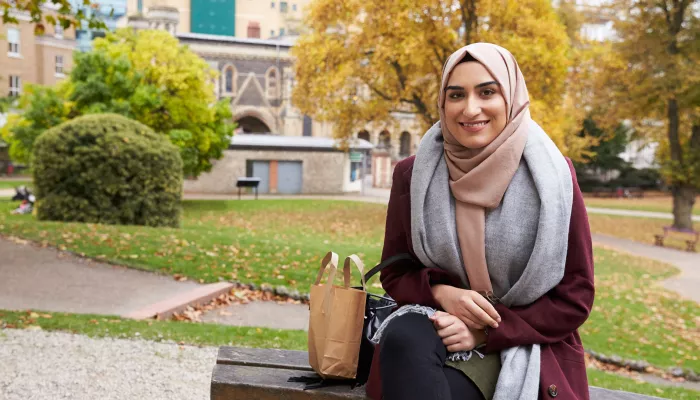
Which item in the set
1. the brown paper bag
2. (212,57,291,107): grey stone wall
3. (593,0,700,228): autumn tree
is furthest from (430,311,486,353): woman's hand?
(212,57,291,107): grey stone wall

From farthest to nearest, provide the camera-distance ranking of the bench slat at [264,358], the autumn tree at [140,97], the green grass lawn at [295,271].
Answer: the autumn tree at [140,97], the green grass lawn at [295,271], the bench slat at [264,358]

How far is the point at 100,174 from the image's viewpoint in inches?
551

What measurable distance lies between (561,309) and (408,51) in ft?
55.7

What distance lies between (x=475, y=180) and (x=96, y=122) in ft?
43.9

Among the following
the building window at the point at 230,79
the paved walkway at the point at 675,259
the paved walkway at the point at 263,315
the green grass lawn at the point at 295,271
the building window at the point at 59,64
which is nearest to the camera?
the paved walkway at the point at 263,315

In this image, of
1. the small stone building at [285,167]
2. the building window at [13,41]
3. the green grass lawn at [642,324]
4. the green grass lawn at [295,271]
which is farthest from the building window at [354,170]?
the building window at [13,41]

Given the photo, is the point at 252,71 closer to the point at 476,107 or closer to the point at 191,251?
the point at 191,251

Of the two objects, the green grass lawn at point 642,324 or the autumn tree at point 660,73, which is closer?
the green grass lawn at point 642,324

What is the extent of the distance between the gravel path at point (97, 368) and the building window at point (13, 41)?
47.8 metres

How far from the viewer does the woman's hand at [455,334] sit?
251 cm

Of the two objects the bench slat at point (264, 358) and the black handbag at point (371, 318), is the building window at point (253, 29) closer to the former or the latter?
the bench slat at point (264, 358)

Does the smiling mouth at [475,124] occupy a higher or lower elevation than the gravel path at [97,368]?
higher

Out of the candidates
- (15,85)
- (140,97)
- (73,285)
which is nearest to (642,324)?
(73,285)

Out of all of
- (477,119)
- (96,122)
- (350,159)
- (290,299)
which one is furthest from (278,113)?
(477,119)
